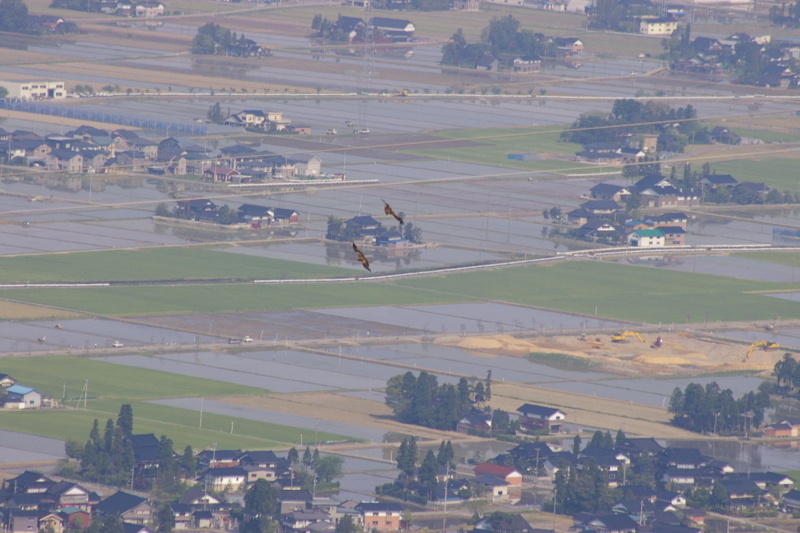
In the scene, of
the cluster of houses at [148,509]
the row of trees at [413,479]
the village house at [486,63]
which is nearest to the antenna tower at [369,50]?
the village house at [486,63]

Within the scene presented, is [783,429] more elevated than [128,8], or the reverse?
[128,8]

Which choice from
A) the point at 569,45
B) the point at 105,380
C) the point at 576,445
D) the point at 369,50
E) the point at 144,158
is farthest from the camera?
the point at 569,45

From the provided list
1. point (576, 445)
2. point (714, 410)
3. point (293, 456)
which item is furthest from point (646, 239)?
point (293, 456)

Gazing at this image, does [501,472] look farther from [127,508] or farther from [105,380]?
[105,380]

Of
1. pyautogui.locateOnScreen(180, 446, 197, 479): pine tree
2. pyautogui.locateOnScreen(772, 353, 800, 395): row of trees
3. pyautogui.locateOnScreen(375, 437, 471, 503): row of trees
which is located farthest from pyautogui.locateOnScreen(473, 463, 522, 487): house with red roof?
pyautogui.locateOnScreen(772, 353, 800, 395): row of trees

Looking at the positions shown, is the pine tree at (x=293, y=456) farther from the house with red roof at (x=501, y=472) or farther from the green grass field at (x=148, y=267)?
the green grass field at (x=148, y=267)

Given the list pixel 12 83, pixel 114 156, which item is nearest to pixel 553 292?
pixel 114 156
